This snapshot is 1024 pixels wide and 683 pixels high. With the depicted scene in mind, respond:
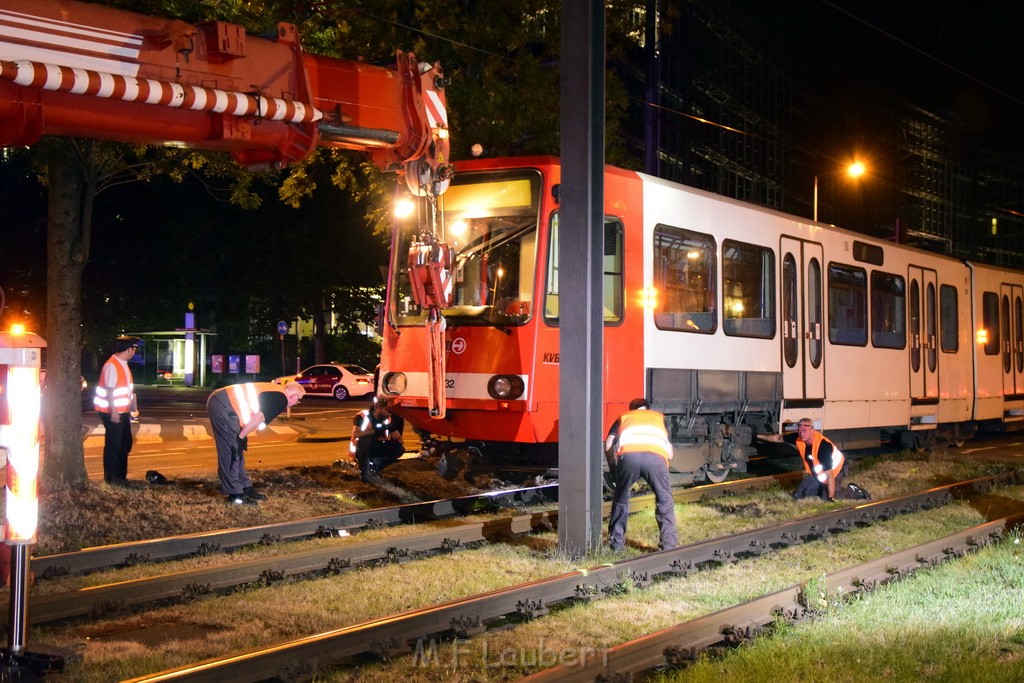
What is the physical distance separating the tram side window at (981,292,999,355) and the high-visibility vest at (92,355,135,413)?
1599 centimetres

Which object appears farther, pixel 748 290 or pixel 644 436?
pixel 748 290

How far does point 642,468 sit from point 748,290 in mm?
5152

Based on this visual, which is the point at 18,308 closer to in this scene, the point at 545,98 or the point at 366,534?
the point at 545,98

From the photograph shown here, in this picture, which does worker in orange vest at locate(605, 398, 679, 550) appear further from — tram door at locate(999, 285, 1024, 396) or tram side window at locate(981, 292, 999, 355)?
tram door at locate(999, 285, 1024, 396)

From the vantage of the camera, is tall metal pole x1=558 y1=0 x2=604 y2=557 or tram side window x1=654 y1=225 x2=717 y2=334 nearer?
tall metal pole x1=558 y1=0 x2=604 y2=557

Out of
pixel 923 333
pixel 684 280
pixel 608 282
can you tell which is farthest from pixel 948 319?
pixel 608 282

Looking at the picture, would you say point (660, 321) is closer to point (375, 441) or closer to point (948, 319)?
point (375, 441)

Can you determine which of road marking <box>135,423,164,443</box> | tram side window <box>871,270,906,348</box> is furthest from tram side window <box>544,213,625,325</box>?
road marking <box>135,423,164,443</box>

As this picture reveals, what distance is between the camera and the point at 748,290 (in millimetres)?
13836

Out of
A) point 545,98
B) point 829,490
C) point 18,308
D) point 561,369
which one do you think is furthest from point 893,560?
point 18,308

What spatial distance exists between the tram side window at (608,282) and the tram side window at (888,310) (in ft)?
22.0

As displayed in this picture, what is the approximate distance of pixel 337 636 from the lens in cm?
588

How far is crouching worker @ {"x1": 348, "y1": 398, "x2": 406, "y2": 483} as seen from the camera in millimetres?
13469

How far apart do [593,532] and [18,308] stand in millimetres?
25669
